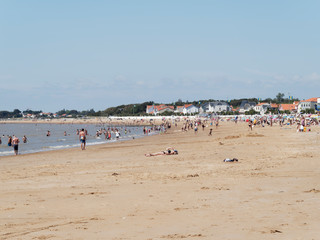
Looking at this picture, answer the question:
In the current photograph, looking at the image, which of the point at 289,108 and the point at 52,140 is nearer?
the point at 52,140

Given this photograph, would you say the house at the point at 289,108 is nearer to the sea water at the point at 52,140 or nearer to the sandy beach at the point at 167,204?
the sea water at the point at 52,140

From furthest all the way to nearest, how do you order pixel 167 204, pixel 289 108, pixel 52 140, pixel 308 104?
pixel 289 108 < pixel 308 104 < pixel 52 140 < pixel 167 204

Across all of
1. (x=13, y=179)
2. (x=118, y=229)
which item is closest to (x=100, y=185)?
(x=13, y=179)

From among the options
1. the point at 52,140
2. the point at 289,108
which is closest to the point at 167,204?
the point at 52,140

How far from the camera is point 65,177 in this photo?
44.6ft

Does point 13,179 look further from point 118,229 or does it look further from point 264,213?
point 264,213

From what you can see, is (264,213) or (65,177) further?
(65,177)

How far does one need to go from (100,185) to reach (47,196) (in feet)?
6.14

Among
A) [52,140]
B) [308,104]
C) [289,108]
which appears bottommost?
[52,140]

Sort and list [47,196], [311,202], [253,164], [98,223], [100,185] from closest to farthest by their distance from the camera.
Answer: [98,223] → [311,202] → [47,196] → [100,185] → [253,164]

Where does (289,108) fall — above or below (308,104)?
below

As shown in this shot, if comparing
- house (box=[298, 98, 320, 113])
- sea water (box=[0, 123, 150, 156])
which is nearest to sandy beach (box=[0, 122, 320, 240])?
sea water (box=[0, 123, 150, 156])

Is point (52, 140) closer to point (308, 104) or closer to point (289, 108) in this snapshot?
point (308, 104)

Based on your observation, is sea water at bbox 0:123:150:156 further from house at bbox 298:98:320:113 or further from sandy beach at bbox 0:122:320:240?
house at bbox 298:98:320:113
